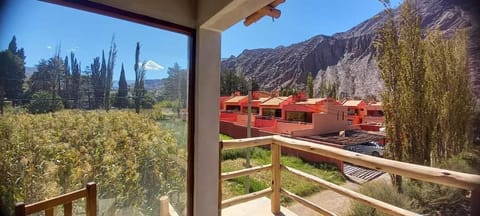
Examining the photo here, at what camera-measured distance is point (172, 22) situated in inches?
68.7

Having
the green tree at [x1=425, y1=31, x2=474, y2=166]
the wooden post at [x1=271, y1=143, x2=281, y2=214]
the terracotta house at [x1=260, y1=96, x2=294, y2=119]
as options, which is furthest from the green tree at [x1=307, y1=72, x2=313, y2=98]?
the green tree at [x1=425, y1=31, x2=474, y2=166]

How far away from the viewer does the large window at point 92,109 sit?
4.03ft

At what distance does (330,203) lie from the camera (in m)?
2.64

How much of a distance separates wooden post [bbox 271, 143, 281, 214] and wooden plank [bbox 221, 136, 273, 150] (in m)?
0.10

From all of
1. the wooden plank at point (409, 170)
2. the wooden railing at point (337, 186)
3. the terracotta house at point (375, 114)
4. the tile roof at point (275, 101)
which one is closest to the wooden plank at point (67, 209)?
the wooden railing at point (337, 186)

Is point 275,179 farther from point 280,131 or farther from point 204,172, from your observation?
point 204,172

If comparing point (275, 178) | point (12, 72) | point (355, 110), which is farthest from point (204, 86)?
point (355, 110)

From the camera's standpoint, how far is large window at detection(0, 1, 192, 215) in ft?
4.03

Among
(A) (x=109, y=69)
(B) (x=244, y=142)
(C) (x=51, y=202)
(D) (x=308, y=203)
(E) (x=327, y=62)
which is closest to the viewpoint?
(C) (x=51, y=202)

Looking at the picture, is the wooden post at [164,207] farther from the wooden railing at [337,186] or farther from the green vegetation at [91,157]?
the wooden railing at [337,186]

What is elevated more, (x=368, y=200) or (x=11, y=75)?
(x=11, y=75)

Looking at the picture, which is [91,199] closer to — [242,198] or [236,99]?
[242,198]

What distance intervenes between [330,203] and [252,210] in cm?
83

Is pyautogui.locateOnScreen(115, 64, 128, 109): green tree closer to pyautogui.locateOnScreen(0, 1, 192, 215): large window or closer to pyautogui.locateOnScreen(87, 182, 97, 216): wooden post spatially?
pyautogui.locateOnScreen(0, 1, 192, 215): large window
